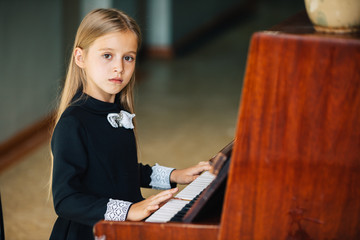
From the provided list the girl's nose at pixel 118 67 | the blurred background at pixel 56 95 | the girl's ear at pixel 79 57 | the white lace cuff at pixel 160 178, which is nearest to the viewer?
the girl's nose at pixel 118 67

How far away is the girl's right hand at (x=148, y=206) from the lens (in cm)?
163

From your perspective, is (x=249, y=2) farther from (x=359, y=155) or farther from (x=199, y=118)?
(x=359, y=155)

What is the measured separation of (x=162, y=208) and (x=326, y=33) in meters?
0.70

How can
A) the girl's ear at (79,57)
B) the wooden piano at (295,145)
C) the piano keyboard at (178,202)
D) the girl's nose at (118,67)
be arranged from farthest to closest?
1. the girl's ear at (79,57)
2. the girl's nose at (118,67)
3. the piano keyboard at (178,202)
4. the wooden piano at (295,145)

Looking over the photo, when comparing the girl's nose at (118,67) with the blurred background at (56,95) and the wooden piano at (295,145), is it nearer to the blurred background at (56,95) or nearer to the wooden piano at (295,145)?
the wooden piano at (295,145)

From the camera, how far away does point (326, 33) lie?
1.38 metres

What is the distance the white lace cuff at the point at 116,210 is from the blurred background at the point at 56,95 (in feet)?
6.23

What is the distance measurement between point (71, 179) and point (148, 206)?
0.27 meters

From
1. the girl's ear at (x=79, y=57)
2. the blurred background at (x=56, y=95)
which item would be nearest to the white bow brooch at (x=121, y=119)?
the girl's ear at (x=79, y=57)

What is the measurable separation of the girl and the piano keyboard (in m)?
0.04

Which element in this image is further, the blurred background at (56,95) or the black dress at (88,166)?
the blurred background at (56,95)

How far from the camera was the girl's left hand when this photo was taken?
2.07 m

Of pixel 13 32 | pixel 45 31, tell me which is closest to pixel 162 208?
pixel 13 32

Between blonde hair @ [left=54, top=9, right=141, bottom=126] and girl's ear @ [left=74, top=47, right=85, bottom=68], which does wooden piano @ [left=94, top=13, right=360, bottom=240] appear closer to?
blonde hair @ [left=54, top=9, right=141, bottom=126]
